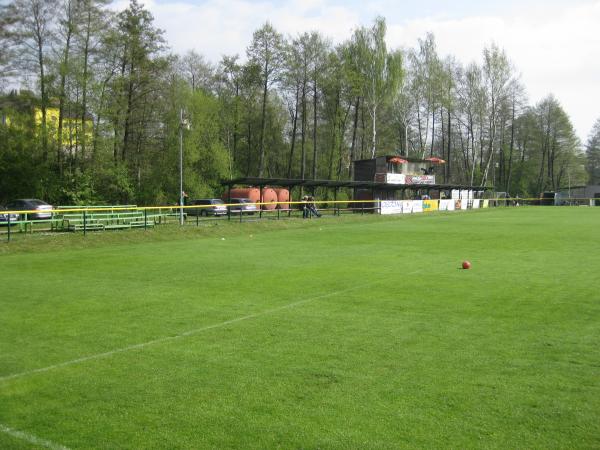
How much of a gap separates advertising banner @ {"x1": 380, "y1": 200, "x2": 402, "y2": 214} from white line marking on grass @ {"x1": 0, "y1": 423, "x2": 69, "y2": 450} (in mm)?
42356

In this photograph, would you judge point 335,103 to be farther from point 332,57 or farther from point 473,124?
point 473,124

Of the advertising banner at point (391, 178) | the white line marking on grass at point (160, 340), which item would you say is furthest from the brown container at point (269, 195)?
the white line marking on grass at point (160, 340)

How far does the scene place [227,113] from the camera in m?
65.4

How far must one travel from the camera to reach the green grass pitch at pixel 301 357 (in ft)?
16.4

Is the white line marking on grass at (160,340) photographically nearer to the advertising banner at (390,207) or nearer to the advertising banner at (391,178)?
the advertising banner at (390,207)

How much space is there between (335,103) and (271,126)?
913 centimetres

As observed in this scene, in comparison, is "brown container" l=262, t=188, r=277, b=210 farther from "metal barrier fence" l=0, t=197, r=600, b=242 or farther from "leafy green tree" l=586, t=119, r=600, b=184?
"leafy green tree" l=586, t=119, r=600, b=184

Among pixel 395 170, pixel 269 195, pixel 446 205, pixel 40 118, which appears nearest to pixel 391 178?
pixel 395 170

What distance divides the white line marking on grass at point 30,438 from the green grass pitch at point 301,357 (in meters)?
0.02

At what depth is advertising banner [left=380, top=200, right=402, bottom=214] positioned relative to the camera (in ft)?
152

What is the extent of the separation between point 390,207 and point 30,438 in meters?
44.0

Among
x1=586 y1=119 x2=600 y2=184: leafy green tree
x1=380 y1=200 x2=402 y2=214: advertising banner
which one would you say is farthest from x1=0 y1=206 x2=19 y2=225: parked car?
x1=586 y1=119 x2=600 y2=184: leafy green tree

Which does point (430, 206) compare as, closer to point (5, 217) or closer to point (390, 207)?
point (390, 207)

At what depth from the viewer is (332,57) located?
2596 inches
